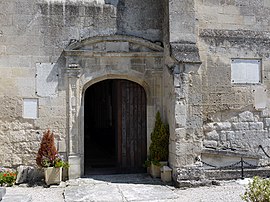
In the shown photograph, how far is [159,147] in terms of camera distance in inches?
297

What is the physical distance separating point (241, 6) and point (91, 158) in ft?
19.8

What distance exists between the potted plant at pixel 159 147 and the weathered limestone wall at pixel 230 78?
94 cm

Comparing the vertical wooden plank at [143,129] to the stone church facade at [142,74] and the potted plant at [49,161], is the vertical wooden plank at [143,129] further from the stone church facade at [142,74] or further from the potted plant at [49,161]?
the potted plant at [49,161]

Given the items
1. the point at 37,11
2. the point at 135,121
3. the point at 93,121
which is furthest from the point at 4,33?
the point at 93,121

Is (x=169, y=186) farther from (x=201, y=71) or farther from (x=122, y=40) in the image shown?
(x=122, y=40)

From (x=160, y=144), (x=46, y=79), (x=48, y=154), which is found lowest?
(x=48, y=154)

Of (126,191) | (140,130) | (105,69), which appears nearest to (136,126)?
(140,130)

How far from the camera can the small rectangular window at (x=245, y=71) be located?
314 inches

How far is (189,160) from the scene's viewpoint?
283 inches

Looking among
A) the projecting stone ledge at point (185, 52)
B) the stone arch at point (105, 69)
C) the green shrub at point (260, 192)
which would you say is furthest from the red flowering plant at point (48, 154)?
the green shrub at point (260, 192)

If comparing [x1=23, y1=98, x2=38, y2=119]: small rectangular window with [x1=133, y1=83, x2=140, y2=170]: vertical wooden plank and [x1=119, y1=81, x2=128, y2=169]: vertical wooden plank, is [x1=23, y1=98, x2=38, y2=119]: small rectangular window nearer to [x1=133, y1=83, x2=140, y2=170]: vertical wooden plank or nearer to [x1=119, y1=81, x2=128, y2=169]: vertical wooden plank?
[x1=119, y1=81, x2=128, y2=169]: vertical wooden plank

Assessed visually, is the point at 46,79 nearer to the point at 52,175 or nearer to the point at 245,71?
the point at 52,175

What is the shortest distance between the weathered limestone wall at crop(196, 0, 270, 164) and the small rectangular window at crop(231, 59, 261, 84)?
10 cm

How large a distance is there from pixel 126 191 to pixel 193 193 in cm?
Result: 131
